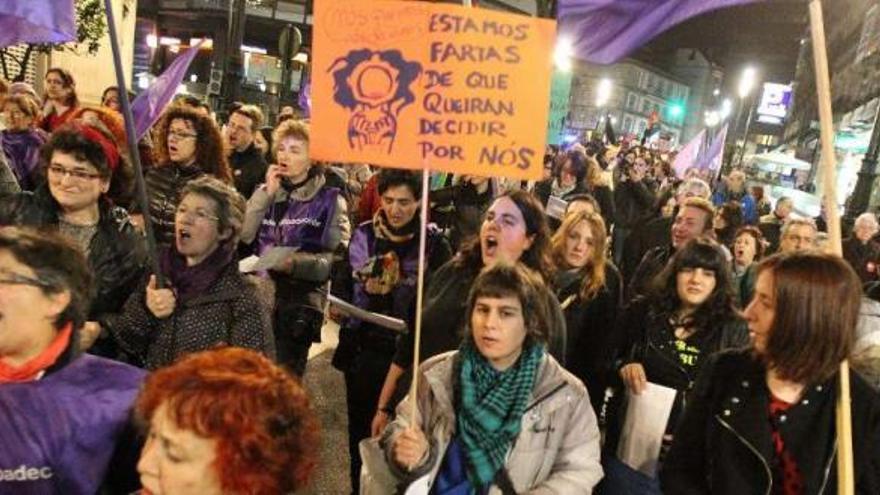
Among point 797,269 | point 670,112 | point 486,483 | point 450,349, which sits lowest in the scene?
point 486,483

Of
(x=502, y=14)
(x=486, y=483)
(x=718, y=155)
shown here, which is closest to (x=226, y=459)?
(x=486, y=483)

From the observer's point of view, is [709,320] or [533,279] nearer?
[533,279]

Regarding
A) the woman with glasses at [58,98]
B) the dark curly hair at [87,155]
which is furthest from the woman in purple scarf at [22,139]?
the dark curly hair at [87,155]

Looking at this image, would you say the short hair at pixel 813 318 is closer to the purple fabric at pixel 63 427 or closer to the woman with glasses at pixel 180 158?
the purple fabric at pixel 63 427

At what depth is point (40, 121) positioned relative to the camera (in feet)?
22.0

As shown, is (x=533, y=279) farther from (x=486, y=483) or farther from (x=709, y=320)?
(x=709, y=320)

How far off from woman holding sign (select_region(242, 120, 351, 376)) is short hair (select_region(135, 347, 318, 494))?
6.91 feet

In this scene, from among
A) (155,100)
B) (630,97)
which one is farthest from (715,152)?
(630,97)

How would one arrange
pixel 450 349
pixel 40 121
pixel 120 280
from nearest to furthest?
pixel 120 280, pixel 450 349, pixel 40 121

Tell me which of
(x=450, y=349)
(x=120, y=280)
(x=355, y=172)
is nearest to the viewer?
(x=120, y=280)

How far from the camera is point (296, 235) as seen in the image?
4.24m

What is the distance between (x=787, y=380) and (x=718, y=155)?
7.86m

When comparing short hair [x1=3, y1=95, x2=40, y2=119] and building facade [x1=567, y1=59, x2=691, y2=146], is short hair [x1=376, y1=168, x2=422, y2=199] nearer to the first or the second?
short hair [x1=3, y1=95, x2=40, y2=119]

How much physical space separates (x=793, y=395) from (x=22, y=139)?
5.44 metres
